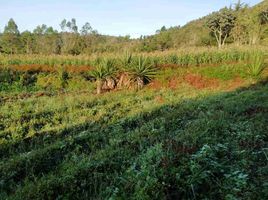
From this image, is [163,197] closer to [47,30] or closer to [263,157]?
[263,157]

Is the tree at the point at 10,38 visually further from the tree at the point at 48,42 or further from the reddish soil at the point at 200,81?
→ the reddish soil at the point at 200,81

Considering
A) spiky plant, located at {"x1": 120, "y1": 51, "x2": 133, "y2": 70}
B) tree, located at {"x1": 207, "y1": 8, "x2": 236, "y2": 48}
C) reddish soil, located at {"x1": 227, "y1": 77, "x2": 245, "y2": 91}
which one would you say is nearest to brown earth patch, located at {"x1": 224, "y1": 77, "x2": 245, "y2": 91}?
reddish soil, located at {"x1": 227, "y1": 77, "x2": 245, "y2": 91}

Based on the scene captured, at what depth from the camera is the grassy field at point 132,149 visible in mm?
4641

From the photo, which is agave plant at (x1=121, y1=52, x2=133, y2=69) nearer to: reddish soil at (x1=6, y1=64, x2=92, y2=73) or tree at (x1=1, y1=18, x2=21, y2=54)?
reddish soil at (x1=6, y1=64, x2=92, y2=73)

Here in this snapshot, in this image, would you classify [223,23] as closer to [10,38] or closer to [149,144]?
[149,144]

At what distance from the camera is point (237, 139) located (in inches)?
259

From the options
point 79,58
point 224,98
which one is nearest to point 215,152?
point 224,98

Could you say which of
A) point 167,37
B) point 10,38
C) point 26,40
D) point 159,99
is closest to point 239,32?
point 167,37

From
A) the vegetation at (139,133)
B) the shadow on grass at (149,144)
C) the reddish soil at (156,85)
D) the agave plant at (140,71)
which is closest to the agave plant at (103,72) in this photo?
the vegetation at (139,133)

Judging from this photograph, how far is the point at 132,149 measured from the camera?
6.62m

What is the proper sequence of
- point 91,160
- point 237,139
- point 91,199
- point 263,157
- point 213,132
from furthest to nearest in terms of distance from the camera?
point 213,132 < point 237,139 < point 91,160 < point 263,157 < point 91,199

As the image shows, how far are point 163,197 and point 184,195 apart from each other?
380mm

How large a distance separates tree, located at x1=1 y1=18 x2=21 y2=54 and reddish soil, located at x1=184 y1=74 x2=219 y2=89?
1959 inches

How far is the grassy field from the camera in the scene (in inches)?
183
